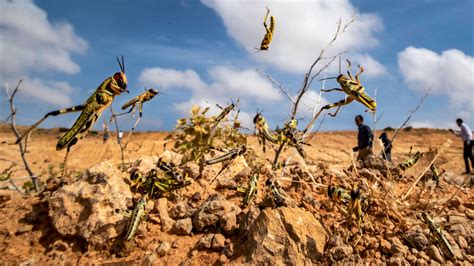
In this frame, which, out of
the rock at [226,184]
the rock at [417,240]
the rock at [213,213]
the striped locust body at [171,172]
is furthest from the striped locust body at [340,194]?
the striped locust body at [171,172]

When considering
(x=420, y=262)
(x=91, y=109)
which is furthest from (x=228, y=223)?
(x=91, y=109)

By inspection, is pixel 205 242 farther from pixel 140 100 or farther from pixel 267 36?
pixel 267 36

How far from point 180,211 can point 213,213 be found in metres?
0.47

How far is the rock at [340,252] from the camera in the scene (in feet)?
9.36

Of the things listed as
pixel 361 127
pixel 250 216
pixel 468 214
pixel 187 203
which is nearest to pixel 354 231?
pixel 250 216

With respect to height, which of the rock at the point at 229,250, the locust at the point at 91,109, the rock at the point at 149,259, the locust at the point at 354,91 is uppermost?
the locust at the point at 354,91

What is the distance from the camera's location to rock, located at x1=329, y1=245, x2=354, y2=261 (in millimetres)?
2852

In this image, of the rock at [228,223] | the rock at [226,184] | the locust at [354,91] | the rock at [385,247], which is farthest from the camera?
the rock at [226,184]

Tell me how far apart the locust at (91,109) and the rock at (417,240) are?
2.70 metres

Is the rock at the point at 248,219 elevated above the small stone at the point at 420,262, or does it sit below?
above

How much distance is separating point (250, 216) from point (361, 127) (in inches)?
277

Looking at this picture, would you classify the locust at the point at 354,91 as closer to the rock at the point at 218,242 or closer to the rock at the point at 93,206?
the rock at the point at 218,242

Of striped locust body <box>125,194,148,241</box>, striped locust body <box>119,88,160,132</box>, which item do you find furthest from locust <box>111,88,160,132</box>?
striped locust body <box>125,194,148,241</box>

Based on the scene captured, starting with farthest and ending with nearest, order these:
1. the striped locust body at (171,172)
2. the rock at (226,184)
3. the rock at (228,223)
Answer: the rock at (226,184)
the striped locust body at (171,172)
the rock at (228,223)
